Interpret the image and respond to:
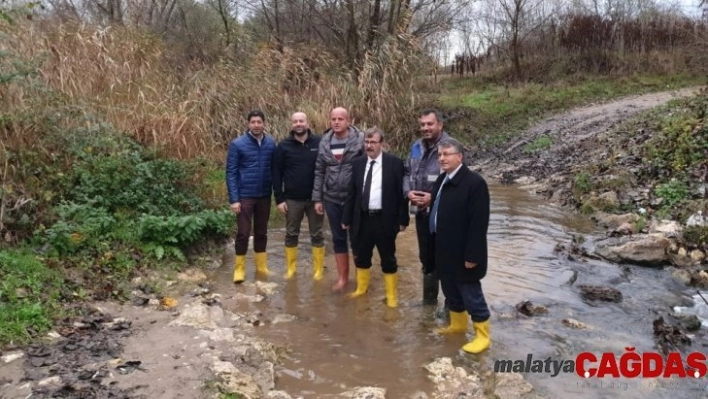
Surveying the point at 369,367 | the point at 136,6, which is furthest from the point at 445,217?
the point at 136,6

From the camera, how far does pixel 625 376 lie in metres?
4.20

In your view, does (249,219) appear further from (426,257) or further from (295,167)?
→ (426,257)

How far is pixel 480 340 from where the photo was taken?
4637 mm

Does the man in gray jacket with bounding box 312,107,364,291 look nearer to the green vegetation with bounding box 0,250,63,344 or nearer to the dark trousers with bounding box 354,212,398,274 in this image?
the dark trousers with bounding box 354,212,398,274

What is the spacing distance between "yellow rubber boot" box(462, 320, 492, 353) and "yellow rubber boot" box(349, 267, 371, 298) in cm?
154

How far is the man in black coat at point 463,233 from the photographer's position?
4.44 metres

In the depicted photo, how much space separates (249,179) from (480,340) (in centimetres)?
313

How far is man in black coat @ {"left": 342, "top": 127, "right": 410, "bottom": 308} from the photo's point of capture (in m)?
5.38

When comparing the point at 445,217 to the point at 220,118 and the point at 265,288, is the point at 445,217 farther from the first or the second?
the point at 220,118

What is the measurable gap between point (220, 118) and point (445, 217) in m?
6.84

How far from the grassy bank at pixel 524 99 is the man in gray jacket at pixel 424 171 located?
12.7 meters

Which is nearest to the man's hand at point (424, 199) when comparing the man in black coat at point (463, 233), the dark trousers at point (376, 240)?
the man in black coat at point (463, 233)

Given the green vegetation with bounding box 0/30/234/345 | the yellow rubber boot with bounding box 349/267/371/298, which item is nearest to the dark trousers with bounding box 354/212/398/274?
the yellow rubber boot with bounding box 349/267/371/298

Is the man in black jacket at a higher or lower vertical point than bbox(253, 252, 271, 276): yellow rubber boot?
higher
